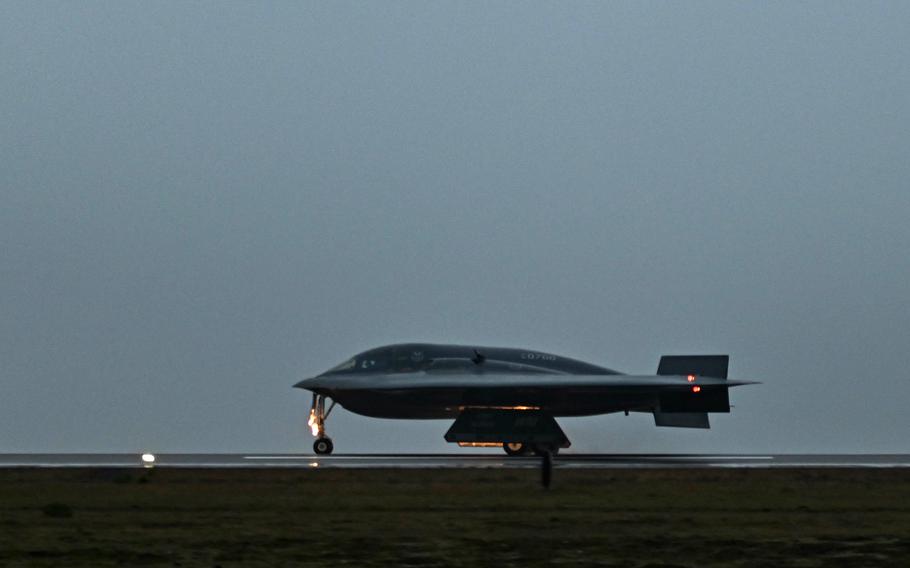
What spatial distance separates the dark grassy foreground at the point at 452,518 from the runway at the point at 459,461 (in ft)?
9.32

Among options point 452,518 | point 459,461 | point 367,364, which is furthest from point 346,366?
point 452,518

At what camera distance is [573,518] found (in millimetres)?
23719

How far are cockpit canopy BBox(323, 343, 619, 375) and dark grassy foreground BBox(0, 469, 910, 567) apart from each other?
1353 cm

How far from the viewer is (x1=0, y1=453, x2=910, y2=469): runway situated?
3753 centimetres

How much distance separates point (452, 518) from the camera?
23672mm

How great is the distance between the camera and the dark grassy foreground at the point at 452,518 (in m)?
18.8

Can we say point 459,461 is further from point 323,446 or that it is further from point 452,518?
point 452,518

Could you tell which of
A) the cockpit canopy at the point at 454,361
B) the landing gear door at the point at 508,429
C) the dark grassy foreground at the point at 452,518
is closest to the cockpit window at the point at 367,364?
the cockpit canopy at the point at 454,361

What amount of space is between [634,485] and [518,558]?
1316cm

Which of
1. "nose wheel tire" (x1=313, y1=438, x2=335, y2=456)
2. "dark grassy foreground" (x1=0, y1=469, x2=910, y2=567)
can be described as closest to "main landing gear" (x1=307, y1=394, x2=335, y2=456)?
"nose wheel tire" (x1=313, y1=438, x2=335, y2=456)

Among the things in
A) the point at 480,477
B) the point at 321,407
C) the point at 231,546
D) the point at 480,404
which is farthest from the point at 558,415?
the point at 231,546

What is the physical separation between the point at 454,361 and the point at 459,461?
8069 mm

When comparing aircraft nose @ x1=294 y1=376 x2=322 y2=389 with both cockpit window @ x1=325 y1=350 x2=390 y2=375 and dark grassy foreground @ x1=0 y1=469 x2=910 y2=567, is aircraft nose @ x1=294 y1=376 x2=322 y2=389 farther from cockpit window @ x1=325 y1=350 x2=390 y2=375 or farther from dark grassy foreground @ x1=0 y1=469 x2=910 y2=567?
dark grassy foreground @ x1=0 y1=469 x2=910 y2=567

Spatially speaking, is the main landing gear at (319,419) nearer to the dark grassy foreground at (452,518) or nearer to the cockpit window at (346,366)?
the cockpit window at (346,366)
